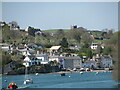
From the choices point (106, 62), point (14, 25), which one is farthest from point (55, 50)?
point (14, 25)

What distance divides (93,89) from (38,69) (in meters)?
22.5

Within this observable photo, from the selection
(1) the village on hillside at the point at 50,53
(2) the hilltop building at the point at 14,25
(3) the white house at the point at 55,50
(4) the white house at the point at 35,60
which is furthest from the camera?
(2) the hilltop building at the point at 14,25

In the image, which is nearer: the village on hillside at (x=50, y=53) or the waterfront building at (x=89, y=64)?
the village on hillside at (x=50, y=53)

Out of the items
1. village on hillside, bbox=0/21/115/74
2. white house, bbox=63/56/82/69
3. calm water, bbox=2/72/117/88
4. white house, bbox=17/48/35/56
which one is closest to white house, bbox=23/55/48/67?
village on hillside, bbox=0/21/115/74

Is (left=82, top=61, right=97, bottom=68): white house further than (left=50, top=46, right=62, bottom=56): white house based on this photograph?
No

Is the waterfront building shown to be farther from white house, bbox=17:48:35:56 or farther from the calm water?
the calm water

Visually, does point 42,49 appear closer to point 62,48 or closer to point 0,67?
point 62,48

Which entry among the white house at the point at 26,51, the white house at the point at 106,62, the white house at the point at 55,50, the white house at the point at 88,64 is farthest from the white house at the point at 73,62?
the white house at the point at 26,51

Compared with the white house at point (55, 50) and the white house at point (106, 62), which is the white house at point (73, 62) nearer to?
the white house at point (106, 62)

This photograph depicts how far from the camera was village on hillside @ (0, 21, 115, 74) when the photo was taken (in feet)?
149

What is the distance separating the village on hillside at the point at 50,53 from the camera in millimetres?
45481

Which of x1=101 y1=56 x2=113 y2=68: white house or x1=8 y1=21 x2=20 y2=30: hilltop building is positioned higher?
x1=8 y1=21 x2=20 y2=30: hilltop building

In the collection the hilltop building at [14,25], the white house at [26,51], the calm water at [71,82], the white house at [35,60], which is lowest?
the calm water at [71,82]

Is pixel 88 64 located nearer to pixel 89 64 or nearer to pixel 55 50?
pixel 89 64
